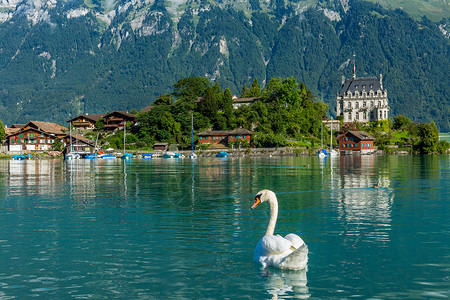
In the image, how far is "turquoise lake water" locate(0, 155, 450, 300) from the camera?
1562cm

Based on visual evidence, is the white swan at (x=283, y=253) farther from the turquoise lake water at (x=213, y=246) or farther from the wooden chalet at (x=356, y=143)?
the wooden chalet at (x=356, y=143)

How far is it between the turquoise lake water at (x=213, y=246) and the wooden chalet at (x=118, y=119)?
137 meters

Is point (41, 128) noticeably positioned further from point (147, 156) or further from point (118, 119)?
point (147, 156)

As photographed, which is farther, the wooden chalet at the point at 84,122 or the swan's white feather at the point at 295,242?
the wooden chalet at the point at 84,122

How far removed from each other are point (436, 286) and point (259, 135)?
136616mm

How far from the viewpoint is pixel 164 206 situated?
33.0 m

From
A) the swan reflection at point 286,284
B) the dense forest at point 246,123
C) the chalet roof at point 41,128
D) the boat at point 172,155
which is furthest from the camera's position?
the chalet roof at point 41,128

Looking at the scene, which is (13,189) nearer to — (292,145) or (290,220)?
(290,220)

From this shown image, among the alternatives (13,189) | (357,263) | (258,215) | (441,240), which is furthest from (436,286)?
(13,189)

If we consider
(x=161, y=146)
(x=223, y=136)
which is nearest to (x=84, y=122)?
(x=161, y=146)

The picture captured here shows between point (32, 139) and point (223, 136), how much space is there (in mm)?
58749

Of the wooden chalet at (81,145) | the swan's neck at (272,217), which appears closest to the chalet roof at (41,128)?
the wooden chalet at (81,145)

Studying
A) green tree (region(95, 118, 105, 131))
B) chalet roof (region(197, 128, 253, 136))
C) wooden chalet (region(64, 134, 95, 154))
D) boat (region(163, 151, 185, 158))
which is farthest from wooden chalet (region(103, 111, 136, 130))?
boat (region(163, 151, 185, 158))

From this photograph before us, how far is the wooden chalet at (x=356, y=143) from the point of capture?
160m
